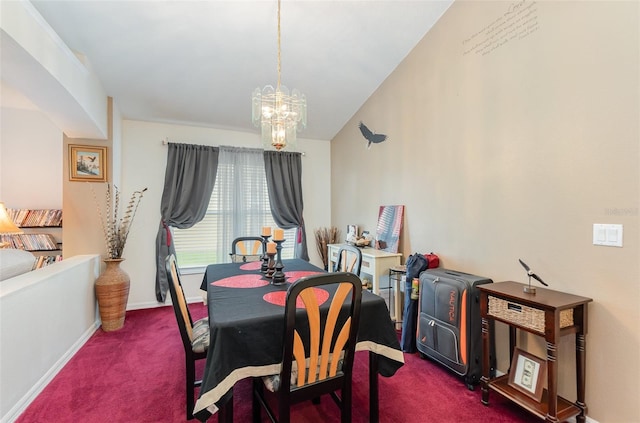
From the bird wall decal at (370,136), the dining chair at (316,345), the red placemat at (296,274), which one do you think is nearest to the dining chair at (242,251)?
the red placemat at (296,274)

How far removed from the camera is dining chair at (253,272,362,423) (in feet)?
4.35

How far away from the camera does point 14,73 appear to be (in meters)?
2.15

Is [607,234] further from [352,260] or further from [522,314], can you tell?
[352,260]

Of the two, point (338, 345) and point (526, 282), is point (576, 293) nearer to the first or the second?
point (526, 282)

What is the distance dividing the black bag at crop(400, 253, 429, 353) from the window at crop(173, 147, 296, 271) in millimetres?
2502

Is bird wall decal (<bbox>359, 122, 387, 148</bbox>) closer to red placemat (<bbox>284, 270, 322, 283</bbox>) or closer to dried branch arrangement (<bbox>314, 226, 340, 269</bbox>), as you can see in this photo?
dried branch arrangement (<bbox>314, 226, 340, 269</bbox>)

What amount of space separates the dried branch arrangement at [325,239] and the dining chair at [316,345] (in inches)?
122

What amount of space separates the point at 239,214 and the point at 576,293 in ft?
12.5

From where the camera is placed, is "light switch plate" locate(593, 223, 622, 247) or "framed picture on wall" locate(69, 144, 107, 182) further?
"framed picture on wall" locate(69, 144, 107, 182)

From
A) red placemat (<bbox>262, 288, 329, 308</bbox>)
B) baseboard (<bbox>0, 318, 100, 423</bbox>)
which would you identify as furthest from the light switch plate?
baseboard (<bbox>0, 318, 100, 423</bbox>)

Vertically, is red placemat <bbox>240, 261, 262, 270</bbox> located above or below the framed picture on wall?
below

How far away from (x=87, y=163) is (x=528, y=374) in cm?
450

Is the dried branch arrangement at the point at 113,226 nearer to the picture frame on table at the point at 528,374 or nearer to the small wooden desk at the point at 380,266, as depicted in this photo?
the small wooden desk at the point at 380,266

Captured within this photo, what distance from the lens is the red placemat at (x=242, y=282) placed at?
6.75 ft
